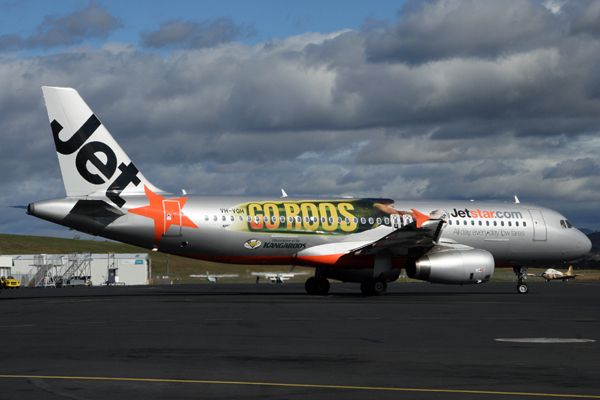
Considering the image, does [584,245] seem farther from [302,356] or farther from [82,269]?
[82,269]

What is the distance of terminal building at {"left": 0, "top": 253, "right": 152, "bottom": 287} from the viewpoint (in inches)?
3238

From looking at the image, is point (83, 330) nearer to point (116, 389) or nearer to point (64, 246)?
point (116, 389)

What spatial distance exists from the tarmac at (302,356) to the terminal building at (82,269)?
217ft

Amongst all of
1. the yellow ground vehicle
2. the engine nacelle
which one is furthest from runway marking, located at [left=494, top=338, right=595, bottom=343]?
the yellow ground vehicle

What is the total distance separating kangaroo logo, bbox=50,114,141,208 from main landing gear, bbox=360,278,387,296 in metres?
11.7

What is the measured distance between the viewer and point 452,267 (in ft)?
95.8

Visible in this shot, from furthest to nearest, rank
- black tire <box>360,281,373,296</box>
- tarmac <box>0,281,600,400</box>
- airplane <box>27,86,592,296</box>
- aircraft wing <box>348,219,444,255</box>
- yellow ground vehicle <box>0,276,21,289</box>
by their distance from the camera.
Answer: yellow ground vehicle <box>0,276,21,289</box>
black tire <box>360,281,373,296</box>
airplane <box>27,86,592,296</box>
aircraft wing <box>348,219,444,255</box>
tarmac <box>0,281,600,400</box>

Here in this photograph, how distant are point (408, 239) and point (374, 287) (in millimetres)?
3092

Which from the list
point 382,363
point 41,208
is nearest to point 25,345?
point 382,363

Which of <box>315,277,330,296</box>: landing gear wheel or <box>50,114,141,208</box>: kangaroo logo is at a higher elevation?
<box>50,114,141,208</box>: kangaroo logo

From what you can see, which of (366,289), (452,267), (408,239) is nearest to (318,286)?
(366,289)

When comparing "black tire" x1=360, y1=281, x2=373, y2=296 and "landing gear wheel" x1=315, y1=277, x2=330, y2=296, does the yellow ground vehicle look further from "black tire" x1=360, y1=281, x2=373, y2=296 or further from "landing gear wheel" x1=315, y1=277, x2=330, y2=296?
"black tire" x1=360, y1=281, x2=373, y2=296

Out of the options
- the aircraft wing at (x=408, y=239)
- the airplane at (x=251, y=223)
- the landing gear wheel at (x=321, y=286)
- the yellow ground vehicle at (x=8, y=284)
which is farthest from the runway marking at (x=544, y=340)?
the yellow ground vehicle at (x=8, y=284)

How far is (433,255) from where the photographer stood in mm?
29578
